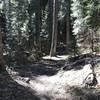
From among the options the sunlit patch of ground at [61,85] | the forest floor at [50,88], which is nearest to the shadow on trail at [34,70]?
the sunlit patch of ground at [61,85]

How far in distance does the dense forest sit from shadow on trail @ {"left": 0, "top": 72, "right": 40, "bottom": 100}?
26.5 inches

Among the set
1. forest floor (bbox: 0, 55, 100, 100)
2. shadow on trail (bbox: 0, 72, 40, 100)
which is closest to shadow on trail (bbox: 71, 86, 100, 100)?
forest floor (bbox: 0, 55, 100, 100)

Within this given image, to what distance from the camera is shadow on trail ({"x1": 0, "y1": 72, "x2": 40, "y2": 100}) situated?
7785 mm

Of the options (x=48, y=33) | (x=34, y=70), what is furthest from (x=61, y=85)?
(x=48, y=33)

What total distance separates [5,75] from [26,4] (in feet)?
88.7

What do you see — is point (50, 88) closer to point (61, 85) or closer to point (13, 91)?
point (61, 85)

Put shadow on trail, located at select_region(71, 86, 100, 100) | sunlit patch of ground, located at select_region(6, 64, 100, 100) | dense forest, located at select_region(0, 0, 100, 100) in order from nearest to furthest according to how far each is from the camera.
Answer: shadow on trail, located at select_region(71, 86, 100, 100)
sunlit patch of ground, located at select_region(6, 64, 100, 100)
dense forest, located at select_region(0, 0, 100, 100)

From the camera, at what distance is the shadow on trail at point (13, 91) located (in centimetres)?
778

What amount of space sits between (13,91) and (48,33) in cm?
2411

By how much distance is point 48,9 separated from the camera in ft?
111

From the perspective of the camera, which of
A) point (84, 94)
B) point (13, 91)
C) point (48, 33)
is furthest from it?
point (48, 33)

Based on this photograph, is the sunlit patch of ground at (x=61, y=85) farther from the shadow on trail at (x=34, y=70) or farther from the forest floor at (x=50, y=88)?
the shadow on trail at (x=34, y=70)

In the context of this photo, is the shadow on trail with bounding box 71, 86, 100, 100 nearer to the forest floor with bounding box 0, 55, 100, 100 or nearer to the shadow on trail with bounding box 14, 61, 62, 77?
the forest floor with bounding box 0, 55, 100, 100

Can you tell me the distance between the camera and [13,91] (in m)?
8.27
